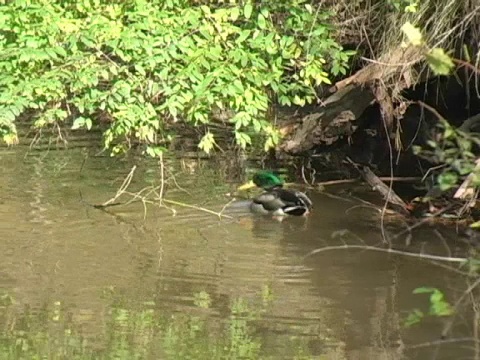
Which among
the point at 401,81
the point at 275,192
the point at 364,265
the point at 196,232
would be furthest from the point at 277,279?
the point at 401,81

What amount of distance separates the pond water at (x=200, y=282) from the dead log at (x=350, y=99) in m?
0.98

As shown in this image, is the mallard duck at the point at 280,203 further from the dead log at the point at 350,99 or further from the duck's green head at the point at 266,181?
the dead log at the point at 350,99

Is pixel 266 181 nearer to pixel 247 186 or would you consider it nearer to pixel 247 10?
pixel 247 186

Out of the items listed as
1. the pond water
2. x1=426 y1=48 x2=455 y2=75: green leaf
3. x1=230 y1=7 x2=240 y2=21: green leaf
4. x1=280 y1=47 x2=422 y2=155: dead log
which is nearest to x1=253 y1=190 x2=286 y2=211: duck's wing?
the pond water

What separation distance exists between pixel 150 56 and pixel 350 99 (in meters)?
3.04

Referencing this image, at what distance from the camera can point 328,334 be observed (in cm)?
641

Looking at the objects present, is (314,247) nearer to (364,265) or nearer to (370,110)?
(364,265)

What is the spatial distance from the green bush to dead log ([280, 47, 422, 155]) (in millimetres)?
603

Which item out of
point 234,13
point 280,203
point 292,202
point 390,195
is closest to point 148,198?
point 280,203

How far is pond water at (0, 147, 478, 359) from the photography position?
20.3 feet

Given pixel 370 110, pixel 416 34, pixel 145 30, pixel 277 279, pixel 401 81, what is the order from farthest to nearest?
pixel 370 110 < pixel 401 81 < pixel 145 30 < pixel 277 279 < pixel 416 34

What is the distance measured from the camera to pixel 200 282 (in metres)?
7.48

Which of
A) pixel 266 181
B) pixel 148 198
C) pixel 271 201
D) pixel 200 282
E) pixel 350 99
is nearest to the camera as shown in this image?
pixel 200 282

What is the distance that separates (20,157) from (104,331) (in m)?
6.67
